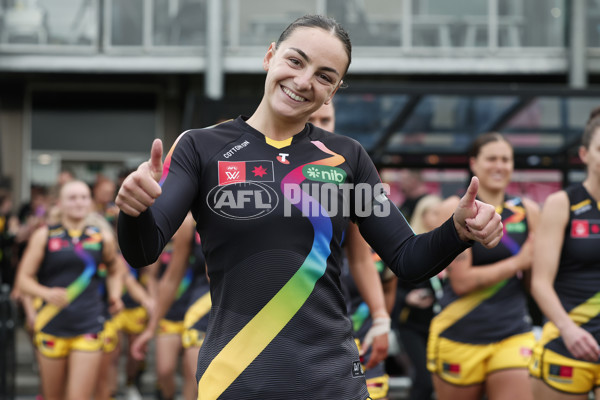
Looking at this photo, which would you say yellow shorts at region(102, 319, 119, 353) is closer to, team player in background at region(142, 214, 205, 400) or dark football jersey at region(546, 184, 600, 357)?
team player in background at region(142, 214, 205, 400)

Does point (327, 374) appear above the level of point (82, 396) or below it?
above

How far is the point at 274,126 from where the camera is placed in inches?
100

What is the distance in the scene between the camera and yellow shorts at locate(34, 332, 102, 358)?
22.2ft

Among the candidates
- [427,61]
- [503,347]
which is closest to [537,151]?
[427,61]

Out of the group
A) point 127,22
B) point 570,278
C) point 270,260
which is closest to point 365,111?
point 570,278

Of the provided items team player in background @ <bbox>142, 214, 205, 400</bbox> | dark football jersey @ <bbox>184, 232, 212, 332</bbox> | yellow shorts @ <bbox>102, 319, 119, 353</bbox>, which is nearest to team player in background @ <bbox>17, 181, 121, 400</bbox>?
yellow shorts @ <bbox>102, 319, 119, 353</bbox>

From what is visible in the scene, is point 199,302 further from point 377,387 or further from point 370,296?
point 370,296

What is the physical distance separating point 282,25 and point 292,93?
47.5ft

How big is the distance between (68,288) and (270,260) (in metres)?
5.01

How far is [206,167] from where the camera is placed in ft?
7.95

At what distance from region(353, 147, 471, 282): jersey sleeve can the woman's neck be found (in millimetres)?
244

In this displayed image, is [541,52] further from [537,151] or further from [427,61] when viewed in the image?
[537,151]

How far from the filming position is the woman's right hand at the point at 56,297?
6711 mm

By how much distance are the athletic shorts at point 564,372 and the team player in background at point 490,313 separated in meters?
0.49
